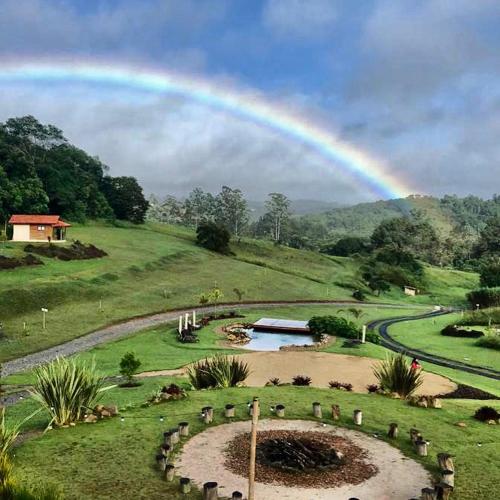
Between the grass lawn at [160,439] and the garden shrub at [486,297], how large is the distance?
56.3 meters

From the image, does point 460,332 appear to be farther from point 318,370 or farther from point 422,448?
point 422,448

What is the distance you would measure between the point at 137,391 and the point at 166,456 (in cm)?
900

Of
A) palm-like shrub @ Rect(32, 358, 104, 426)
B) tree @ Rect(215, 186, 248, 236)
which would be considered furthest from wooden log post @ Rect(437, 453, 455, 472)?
tree @ Rect(215, 186, 248, 236)

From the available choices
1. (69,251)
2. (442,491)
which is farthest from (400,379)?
(69,251)

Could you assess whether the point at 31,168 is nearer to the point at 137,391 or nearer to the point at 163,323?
the point at 163,323

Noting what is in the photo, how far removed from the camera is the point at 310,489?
44.0ft

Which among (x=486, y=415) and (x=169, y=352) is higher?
(x=486, y=415)

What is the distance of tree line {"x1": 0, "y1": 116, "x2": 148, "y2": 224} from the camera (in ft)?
263

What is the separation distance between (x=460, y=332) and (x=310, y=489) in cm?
4266

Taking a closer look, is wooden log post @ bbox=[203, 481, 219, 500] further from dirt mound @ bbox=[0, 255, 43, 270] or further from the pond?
dirt mound @ bbox=[0, 255, 43, 270]

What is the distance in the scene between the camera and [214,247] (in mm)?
95250

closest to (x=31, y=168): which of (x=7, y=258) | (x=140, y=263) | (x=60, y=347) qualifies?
(x=140, y=263)

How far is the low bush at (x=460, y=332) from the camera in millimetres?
50091

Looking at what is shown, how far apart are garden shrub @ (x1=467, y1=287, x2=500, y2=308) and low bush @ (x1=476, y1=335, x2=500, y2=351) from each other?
31887mm
